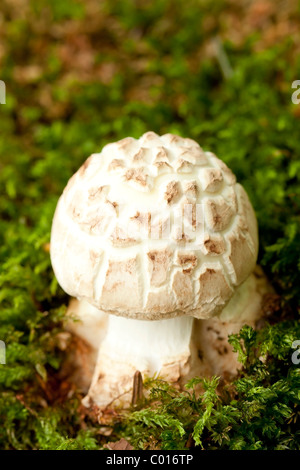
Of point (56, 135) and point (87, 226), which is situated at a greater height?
point (56, 135)

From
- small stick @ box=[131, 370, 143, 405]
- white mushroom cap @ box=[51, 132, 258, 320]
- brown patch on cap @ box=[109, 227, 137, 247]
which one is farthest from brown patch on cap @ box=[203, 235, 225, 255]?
small stick @ box=[131, 370, 143, 405]

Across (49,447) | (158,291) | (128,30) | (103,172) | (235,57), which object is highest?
(128,30)

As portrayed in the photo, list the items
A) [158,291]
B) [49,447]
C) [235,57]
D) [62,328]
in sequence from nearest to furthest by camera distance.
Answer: [158,291] → [49,447] → [62,328] → [235,57]

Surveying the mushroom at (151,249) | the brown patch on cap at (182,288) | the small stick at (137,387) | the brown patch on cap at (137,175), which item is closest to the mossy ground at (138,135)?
the small stick at (137,387)

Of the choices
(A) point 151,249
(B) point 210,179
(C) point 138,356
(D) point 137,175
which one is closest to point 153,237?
(A) point 151,249

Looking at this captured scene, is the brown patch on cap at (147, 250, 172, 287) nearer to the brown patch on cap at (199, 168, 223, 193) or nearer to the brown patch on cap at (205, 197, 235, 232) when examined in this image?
the brown patch on cap at (205, 197, 235, 232)
